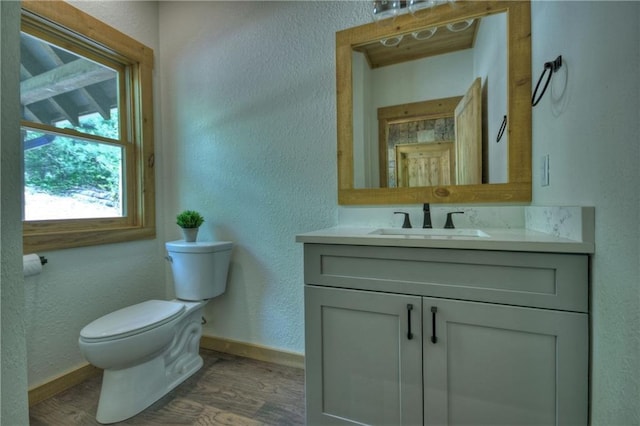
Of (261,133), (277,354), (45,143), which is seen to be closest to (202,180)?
(261,133)

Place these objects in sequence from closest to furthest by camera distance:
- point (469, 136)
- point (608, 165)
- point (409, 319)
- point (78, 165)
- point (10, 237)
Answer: point (10, 237)
point (608, 165)
point (409, 319)
point (469, 136)
point (78, 165)

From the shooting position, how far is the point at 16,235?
18.3 inches

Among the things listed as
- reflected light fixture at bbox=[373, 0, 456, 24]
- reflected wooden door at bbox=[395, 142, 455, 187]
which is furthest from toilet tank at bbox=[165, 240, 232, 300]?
reflected light fixture at bbox=[373, 0, 456, 24]

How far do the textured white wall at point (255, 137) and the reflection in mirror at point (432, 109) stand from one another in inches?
8.0

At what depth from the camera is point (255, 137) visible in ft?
6.11

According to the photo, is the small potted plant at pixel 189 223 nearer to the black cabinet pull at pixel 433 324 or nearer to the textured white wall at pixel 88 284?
the textured white wall at pixel 88 284

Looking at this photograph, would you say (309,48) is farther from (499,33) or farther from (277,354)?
(277,354)

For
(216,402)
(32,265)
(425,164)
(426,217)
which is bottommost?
(216,402)

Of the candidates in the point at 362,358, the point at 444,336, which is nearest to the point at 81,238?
the point at 362,358

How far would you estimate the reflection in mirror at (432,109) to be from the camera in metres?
1.41

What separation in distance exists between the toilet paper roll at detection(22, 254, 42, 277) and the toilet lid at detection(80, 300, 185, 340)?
0.36 m

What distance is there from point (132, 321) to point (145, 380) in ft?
1.03

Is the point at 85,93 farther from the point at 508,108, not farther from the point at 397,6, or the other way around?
the point at 508,108

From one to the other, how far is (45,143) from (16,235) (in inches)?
63.6
